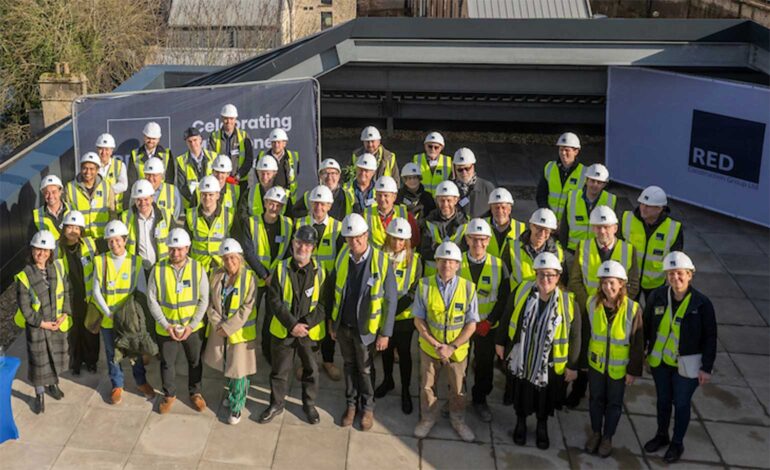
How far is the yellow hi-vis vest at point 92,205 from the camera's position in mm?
8250

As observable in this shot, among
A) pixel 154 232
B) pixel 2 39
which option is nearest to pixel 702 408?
pixel 154 232

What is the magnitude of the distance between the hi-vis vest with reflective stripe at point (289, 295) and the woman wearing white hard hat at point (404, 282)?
0.64 m

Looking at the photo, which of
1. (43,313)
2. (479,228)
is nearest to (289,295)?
(479,228)

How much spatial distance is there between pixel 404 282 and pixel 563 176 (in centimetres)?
267

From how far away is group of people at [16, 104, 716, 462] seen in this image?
6461 millimetres

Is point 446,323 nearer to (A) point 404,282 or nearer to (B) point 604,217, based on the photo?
(A) point 404,282

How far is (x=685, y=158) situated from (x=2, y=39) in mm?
14445

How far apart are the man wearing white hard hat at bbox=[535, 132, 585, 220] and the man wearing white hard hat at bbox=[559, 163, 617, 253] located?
0.54 meters

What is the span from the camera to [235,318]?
698 cm

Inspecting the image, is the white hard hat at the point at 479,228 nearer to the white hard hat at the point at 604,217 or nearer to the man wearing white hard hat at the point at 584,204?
the white hard hat at the point at 604,217

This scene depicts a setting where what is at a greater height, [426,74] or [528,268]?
[426,74]

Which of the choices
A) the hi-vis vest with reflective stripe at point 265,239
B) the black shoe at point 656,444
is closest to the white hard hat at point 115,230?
the hi-vis vest with reflective stripe at point 265,239

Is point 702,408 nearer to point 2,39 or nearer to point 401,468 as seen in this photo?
point 401,468

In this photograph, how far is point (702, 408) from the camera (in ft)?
24.7
